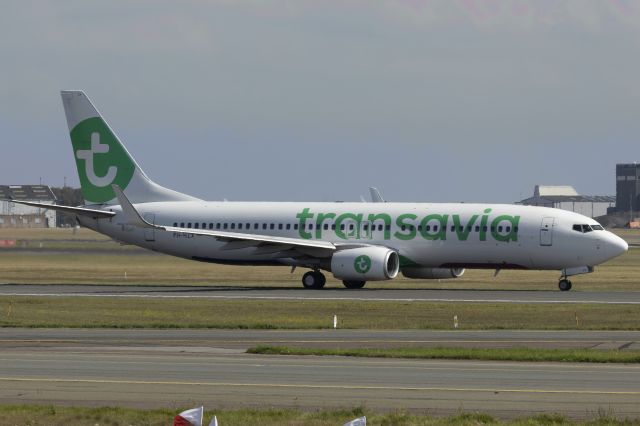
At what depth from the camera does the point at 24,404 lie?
21.6 m

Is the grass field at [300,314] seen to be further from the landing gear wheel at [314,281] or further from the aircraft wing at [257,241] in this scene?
the landing gear wheel at [314,281]

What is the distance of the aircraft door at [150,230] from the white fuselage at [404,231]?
0.17ft

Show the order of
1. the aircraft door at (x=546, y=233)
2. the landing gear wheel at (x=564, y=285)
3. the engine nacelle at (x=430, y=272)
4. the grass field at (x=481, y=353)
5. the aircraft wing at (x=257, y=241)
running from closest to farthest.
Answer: the grass field at (x=481, y=353)
the aircraft door at (x=546, y=233)
the landing gear wheel at (x=564, y=285)
the aircraft wing at (x=257, y=241)
the engine nacelle at (x=430, y=272)

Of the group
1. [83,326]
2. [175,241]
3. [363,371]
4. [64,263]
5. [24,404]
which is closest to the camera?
[24,404]

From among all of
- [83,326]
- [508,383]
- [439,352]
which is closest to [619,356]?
[439,352]

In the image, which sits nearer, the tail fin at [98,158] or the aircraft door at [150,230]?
the aircraft door at [150,230]

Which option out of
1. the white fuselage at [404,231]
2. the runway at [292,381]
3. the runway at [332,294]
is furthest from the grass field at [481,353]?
the white fuselage at [404,231]

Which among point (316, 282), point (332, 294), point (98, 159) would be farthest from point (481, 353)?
point (98, 159)

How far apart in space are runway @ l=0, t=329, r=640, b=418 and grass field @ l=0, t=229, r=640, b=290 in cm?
3774

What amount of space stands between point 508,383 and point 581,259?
37.2 meters

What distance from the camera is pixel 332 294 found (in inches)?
2301

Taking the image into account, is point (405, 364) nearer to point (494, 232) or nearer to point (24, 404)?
point (24, 404)

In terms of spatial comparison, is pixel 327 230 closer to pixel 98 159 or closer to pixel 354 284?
pixel 354 284

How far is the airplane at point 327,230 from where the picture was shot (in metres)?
60.8
